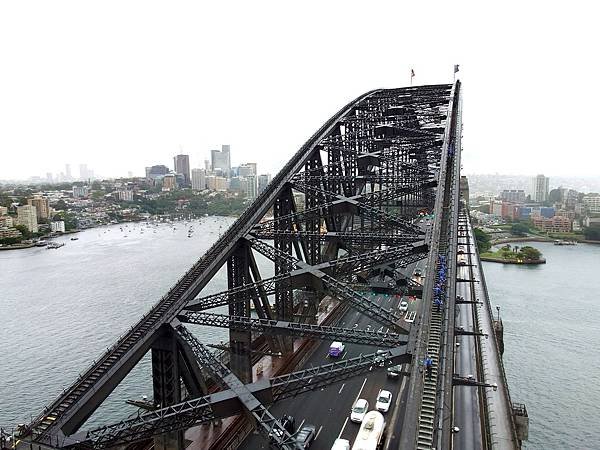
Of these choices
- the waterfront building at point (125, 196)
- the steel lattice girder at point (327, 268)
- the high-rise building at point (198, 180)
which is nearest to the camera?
the steel lattice girder at point (327, 268)

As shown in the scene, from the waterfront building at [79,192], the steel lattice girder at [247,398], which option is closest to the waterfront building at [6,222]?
the waterfront building at [79,192]

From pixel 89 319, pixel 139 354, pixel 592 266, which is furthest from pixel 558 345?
pixel 592 266

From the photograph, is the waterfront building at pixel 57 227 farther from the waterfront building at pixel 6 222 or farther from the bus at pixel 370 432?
the bus at pixel 370 432

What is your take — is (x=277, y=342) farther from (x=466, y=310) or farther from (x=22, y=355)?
(x=22, y=355)

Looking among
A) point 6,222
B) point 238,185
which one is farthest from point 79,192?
point 6,222

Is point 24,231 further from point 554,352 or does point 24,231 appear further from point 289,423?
A: point 289,423
